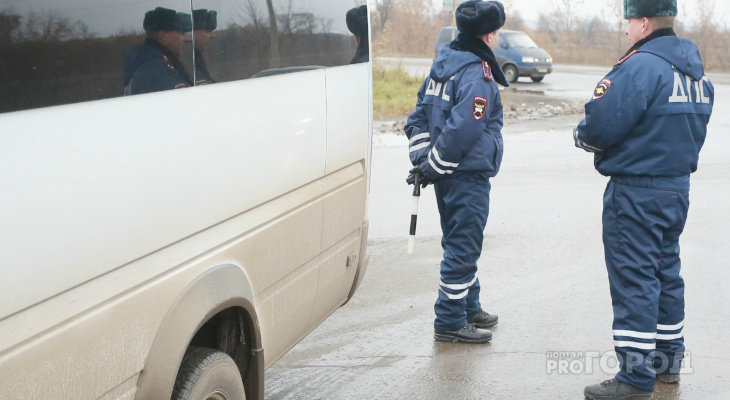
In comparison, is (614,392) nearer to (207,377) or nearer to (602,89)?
(602,89)

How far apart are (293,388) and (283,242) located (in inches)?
54.9

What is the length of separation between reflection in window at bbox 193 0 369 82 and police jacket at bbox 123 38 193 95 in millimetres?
152

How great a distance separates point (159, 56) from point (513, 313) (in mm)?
3747

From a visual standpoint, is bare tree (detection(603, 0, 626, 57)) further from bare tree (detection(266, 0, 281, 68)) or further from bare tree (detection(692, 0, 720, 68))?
bare tree (detection(266, 0, 281, 68))

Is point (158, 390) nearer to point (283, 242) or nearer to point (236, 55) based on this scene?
point (283, 242)

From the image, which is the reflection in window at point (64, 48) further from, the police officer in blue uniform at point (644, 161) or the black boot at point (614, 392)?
the black boot at point (614, 392)

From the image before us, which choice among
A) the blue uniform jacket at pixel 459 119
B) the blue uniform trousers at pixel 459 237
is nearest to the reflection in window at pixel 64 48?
the blue uniform jacket at pixel 459 119

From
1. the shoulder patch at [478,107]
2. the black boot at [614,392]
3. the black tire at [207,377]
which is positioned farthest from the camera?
the shoulder patch at [478,107]

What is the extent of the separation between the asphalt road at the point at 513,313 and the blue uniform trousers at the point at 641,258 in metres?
0.35

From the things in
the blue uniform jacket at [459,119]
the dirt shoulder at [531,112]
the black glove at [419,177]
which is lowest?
the dirt shoulder at [531,112]

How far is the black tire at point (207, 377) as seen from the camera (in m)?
2.74

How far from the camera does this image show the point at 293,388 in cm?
445

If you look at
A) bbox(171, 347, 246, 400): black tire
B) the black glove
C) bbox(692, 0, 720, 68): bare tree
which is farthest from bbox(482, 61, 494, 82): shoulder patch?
bbox(692, 0, 720, 68): bare tree

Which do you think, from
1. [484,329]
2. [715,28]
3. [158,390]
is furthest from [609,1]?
[158,390]
